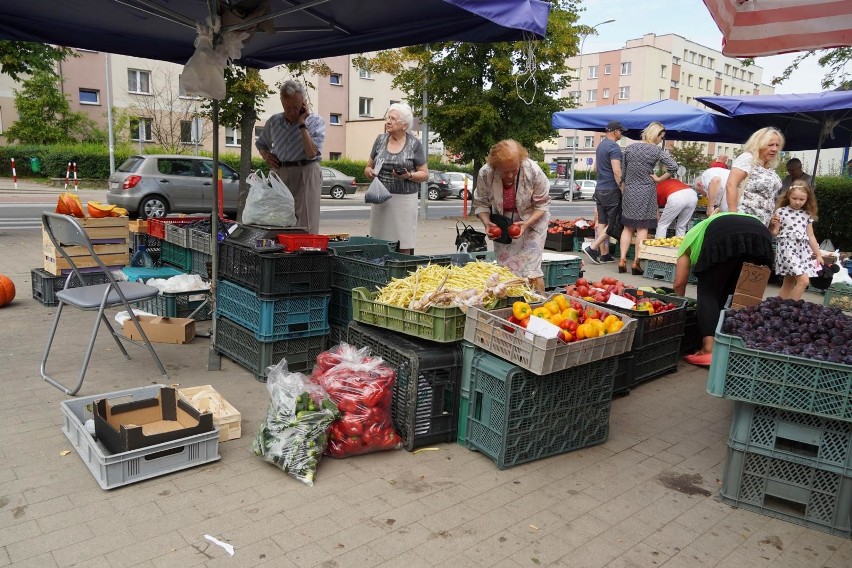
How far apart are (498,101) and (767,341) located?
1698 centimetres

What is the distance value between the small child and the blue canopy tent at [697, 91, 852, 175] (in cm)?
294

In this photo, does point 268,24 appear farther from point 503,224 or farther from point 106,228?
point 106,228

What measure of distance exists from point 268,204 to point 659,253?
6466 mm

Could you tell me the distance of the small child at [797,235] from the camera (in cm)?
634

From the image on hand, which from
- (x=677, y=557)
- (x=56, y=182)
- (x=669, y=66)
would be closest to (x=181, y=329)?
(x=677, y=557)

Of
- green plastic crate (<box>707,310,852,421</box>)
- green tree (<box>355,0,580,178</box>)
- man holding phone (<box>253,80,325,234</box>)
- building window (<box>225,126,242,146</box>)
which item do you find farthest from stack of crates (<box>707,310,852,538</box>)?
building window (<box>225,126,242,146</box>)

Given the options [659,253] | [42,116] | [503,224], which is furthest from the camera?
[42,116]

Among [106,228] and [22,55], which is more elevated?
[22,55]

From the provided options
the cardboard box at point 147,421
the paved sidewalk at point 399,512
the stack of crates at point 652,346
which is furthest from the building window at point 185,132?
the cardboard box at point 147,421

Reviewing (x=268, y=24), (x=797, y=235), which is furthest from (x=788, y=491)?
(x=268, y=24)

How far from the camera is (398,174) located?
20.1 feet

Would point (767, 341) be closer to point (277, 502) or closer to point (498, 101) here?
point (277, 502)

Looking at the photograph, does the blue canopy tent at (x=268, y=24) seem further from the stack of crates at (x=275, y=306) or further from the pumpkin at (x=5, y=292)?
the pumpkin at (x=5, y=292)

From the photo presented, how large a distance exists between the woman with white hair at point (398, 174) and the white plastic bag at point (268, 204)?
3.31 ft
